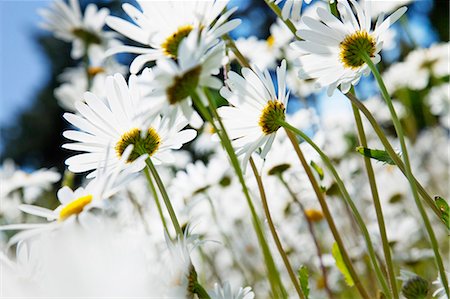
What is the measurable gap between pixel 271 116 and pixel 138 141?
117 mm

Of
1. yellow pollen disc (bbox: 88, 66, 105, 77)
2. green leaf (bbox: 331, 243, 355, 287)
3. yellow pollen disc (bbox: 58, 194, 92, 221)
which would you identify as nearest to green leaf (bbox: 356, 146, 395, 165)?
green leaf (bbox: 331, 243, 355, 287)

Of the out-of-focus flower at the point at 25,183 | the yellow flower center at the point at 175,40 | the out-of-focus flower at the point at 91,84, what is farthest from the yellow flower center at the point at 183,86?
the out-of-focus flower at the point at 91,84

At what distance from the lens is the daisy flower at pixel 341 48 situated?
1.76ft

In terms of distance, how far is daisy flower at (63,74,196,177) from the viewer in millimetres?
548

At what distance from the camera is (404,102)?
5.28 ft

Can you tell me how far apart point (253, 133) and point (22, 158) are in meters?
11.4

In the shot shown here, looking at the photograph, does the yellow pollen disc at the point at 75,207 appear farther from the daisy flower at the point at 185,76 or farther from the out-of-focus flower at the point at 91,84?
the out-of-focus flower at the point at 91,84

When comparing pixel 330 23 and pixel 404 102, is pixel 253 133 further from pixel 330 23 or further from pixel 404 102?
pixel 404 102

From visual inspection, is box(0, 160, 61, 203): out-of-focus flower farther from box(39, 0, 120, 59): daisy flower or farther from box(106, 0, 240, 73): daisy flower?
box(106, 0, 240, 73): daisy flower

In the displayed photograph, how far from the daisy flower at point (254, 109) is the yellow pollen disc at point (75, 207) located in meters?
0.14

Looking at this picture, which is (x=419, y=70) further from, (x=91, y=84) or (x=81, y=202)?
(x=81, y=202)

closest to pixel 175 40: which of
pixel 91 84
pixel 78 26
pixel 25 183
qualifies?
pixel 25 183

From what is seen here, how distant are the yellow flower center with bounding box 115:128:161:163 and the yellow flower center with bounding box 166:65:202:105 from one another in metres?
0.13

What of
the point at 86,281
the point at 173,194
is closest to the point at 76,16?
the point at 173,194
